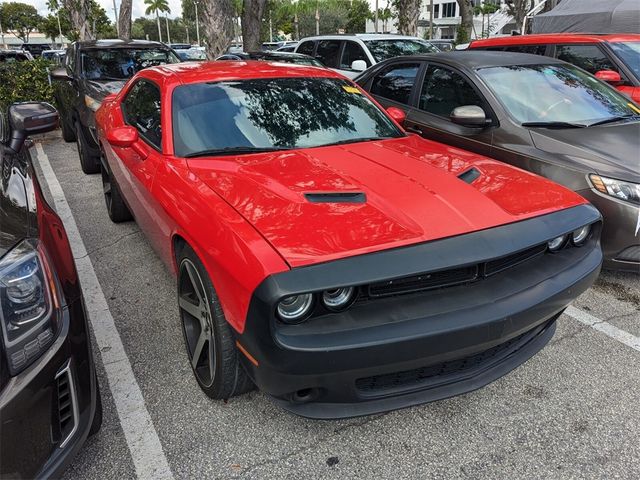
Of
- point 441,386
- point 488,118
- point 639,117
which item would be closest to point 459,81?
point 488,118

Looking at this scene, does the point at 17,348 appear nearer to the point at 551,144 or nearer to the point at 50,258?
the point at 50,258

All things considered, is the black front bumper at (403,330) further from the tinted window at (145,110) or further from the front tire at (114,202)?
the front tire at (114,202)

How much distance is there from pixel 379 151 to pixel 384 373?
1516mm

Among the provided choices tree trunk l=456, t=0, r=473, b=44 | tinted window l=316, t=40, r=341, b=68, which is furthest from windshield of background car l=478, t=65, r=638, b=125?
tree trunk l=456, t=0, r=473, b=44

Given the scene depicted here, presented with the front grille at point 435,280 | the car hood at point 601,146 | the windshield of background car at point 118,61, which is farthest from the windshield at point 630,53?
the windshield of background car at point 118,61

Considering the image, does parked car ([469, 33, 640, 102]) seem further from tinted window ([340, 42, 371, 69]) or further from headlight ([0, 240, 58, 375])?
headlight ([0, 240, 58, 375])

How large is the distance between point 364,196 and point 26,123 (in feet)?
6.91

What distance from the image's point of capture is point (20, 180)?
2.44 meters

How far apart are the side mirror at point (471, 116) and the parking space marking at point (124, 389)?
3027 mm

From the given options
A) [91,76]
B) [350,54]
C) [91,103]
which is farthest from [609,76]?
[91,76]

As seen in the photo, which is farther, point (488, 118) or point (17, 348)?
point (488, 118)

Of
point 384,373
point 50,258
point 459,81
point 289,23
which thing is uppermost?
point 289,23

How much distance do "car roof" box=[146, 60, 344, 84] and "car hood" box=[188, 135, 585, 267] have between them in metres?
0.81

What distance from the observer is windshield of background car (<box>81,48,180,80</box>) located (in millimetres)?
7083
